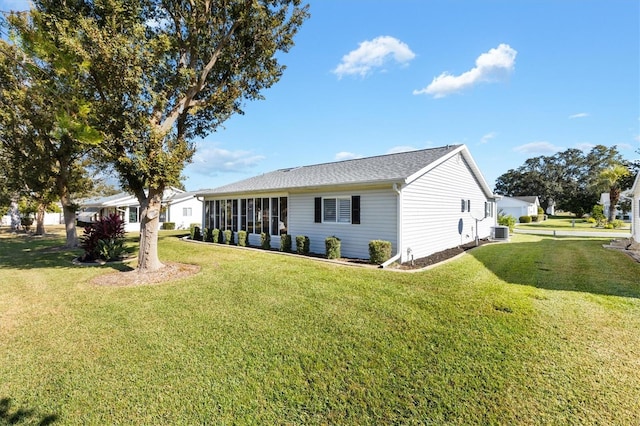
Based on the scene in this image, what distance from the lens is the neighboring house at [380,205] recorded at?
10172 millimetres

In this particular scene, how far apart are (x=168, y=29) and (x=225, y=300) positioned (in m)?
8.52

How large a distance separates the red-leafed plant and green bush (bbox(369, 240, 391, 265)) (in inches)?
387

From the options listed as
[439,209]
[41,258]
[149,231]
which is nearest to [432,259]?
[439,209]

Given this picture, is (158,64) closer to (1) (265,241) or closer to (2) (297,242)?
(2) (297,242)

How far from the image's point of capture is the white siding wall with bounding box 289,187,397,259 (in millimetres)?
10125

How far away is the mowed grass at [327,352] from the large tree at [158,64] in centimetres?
353

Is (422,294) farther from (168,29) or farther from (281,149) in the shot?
(281,149)

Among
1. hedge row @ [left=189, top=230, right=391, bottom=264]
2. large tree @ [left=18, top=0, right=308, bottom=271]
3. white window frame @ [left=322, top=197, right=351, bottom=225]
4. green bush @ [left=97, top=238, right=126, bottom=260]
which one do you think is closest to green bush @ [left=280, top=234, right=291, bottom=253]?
hedge row @ [left=189, top=230, right=391, bottom=264]

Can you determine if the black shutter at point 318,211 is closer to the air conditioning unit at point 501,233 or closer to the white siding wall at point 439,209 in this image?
the white siding wall at point 439,209

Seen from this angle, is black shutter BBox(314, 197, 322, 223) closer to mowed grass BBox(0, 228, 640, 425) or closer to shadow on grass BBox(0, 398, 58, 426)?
mowed grass BBox(0, 228, 640, 425)

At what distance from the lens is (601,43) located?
995 cm

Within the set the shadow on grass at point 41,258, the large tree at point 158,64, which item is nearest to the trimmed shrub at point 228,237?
the shadow on grass at point 41,258

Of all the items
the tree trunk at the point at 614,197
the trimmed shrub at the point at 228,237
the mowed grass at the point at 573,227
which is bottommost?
the mowed grass at the point at 573,227

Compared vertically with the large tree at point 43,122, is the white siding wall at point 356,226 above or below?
below
